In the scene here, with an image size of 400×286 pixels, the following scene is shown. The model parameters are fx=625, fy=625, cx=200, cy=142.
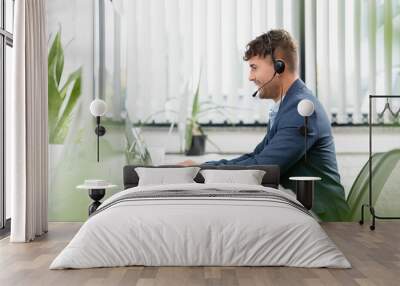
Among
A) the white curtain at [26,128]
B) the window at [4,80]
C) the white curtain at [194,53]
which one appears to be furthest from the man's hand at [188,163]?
the window at [4,80]

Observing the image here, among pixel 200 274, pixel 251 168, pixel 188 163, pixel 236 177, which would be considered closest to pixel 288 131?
pixel 251 168

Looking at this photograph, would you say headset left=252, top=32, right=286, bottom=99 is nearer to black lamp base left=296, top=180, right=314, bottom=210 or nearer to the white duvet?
black lamp base left=296, top=180, right=314, bottom=210

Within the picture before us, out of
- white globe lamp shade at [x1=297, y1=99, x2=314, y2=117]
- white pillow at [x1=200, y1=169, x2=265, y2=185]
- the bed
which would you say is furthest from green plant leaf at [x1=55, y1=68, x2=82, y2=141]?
the bed

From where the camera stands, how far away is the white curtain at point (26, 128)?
5.84 meters

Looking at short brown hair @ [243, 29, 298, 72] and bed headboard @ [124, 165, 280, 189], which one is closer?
bed headboard @ [124, 165, 280, 189]

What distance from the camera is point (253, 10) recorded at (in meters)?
7.30

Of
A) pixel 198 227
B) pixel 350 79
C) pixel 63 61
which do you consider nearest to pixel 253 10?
pixel 350 79

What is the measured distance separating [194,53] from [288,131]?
4.68ft

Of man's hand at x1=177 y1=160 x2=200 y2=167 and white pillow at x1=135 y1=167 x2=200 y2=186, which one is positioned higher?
man's hand at x1=177 y1=160 x2=200 y2=167

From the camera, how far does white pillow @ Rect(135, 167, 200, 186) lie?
659 cm

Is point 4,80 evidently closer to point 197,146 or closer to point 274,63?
point 197,146

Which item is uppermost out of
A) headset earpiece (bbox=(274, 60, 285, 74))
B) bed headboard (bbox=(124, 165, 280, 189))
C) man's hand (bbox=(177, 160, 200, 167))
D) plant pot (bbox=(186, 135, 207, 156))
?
headset earpiece (bbox=(274, 60, 285, 74))

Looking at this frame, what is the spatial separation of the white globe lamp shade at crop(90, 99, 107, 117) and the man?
1125 mm

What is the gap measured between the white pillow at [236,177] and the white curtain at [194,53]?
84 centimetres
